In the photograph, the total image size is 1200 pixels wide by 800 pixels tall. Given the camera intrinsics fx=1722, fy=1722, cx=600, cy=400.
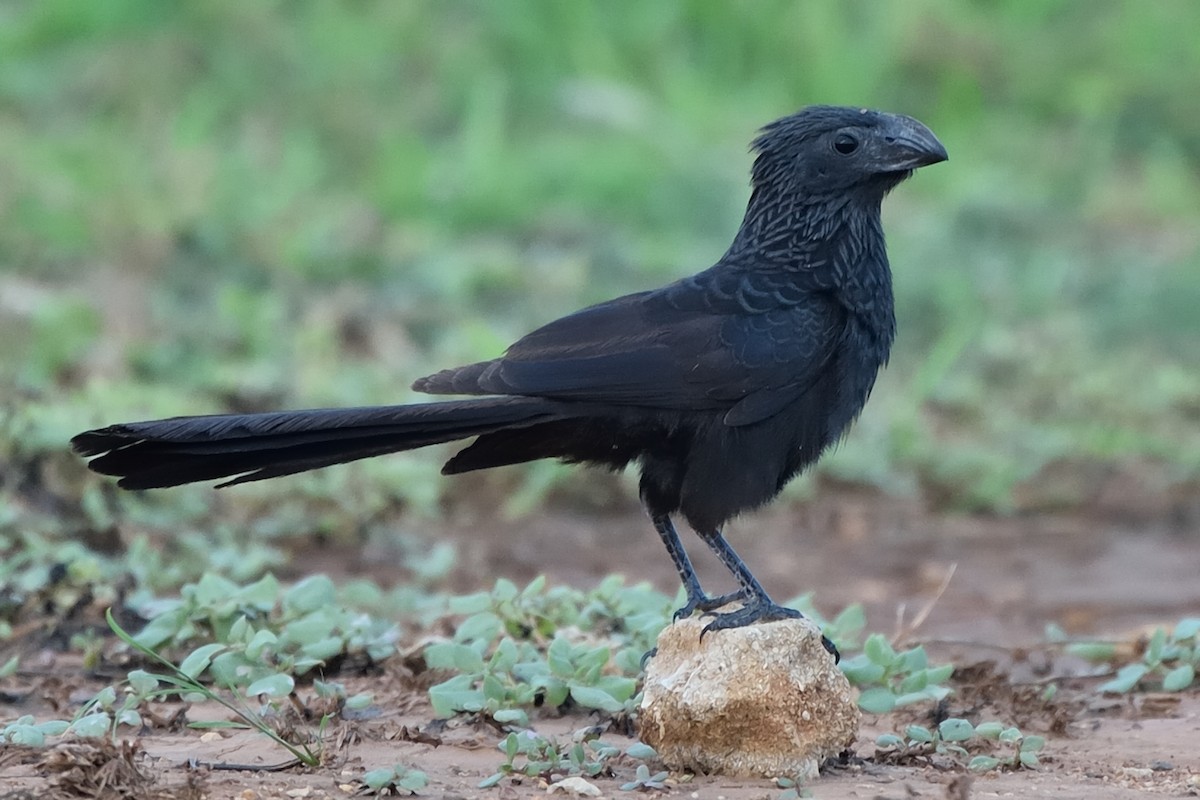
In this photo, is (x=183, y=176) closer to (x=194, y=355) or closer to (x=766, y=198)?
(x=194, y=355)

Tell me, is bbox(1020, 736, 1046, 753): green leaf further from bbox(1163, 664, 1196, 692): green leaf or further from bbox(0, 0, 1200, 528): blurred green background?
bbox(0, 0, 1200, 528): blurred green background

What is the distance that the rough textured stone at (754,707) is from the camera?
3.20 m

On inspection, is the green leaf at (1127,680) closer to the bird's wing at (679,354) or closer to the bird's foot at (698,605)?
the bird's foot at (698,605)

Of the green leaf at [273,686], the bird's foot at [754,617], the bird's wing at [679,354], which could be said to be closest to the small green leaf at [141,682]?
the green leaf at [273,686]

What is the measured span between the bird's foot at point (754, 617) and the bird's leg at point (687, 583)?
21 cm

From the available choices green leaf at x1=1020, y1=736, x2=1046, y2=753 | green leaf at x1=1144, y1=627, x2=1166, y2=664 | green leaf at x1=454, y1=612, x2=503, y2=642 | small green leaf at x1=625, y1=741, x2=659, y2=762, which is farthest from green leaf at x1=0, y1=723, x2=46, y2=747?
green leaf at x1=1144, y1=627, x2=1166, y2=664

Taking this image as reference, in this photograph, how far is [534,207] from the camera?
9.92m

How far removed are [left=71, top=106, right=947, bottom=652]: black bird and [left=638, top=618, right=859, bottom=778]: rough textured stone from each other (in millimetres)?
119

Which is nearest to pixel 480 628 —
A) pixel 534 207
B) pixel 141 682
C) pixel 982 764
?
pixel 141 682

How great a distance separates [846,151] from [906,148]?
0.16 metres

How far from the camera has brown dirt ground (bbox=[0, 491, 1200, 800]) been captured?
123 inches

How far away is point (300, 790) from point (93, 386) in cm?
344

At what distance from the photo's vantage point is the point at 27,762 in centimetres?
310

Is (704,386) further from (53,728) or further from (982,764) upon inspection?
(53,728)
